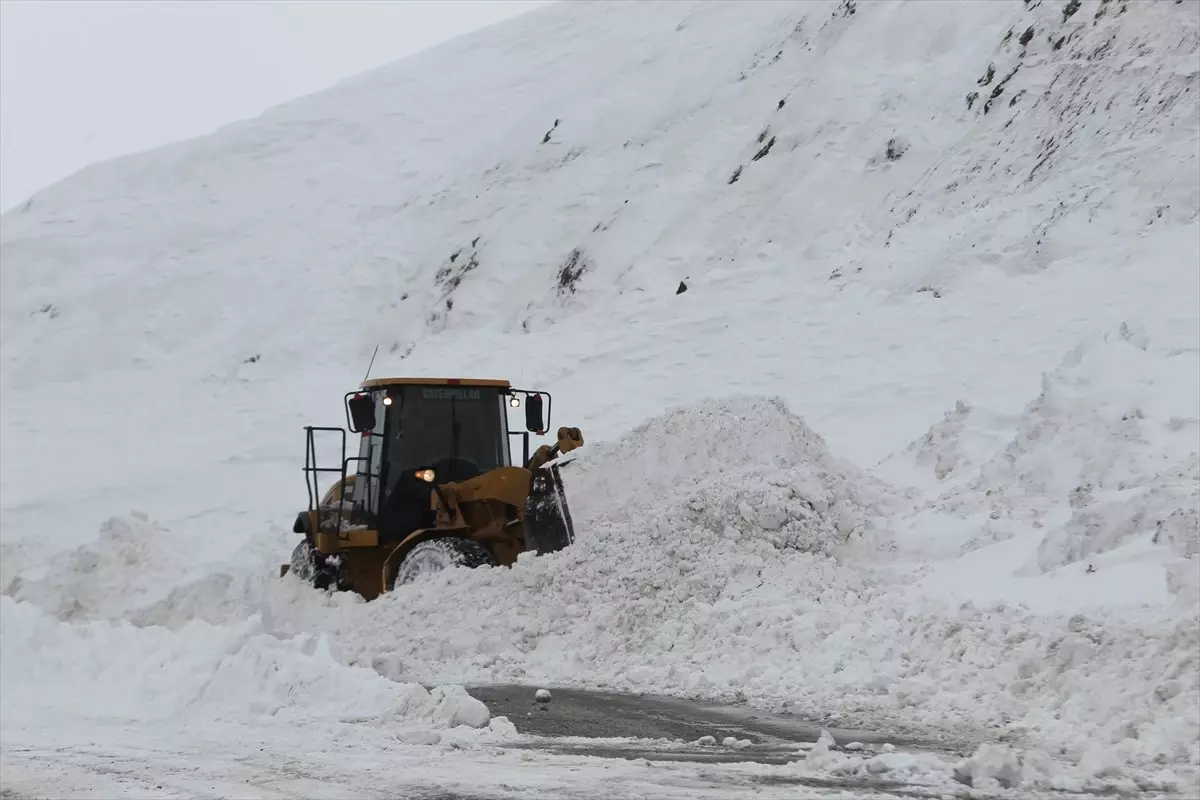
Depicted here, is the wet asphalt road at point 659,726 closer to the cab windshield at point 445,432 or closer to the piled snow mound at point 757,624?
the piled snow mound at point 757,624

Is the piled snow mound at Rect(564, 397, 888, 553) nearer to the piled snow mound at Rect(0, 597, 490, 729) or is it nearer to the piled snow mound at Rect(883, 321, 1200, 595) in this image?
the piled snow mound at Rect(883, 321, 1200, 595)

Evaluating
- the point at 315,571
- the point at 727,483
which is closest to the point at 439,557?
the point at 315,571

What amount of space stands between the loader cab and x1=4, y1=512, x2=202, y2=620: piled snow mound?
3.12m

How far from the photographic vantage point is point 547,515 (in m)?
10.4

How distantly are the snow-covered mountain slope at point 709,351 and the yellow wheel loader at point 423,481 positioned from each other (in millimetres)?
516

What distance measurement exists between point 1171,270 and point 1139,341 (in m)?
6.45

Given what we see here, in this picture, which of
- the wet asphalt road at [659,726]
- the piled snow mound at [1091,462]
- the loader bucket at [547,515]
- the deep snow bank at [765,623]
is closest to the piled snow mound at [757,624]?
the deep snow bank at [765,623]

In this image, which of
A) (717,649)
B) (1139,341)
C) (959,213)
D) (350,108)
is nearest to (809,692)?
(717,649)

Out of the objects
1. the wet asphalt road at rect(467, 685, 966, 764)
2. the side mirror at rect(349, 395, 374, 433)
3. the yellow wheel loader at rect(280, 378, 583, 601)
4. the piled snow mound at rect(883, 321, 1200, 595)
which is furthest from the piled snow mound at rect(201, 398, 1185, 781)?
the side mirror at rect(349, 395, 374, 433)

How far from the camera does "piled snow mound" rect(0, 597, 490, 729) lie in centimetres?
657

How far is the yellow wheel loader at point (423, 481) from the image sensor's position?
430 inches

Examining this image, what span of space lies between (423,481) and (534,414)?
1.07m

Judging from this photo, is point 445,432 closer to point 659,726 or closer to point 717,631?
point 717,631

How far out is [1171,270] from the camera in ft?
61.0
